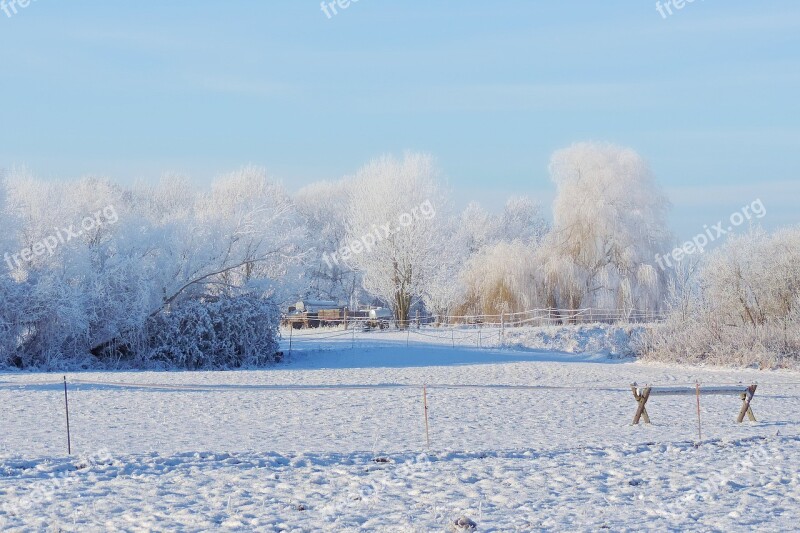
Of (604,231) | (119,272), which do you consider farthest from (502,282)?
(119,272)

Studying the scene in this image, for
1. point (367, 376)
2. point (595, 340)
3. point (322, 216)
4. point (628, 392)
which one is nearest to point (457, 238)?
point (595, 340)

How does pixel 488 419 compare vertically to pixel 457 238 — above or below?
below

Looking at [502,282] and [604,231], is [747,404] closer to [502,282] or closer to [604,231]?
[502,282]

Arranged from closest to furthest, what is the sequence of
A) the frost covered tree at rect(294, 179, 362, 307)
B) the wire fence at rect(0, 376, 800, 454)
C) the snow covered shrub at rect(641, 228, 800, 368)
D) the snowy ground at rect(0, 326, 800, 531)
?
1. the snowy ground at rect(0, 326, 800, 531)
2. the wire fence at rect(0, 376, 800, 454)
3. the snow covered shrub at rect(641, 228, 800, 368)
4. the frost covered tree at rect(294, 179, 362, 307)

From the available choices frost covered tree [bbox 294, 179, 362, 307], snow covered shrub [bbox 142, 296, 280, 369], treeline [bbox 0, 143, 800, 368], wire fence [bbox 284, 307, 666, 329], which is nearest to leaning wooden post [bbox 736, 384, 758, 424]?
treeline [bbox 0, 143, 800, 368]

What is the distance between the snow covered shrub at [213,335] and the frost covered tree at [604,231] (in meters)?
19.4

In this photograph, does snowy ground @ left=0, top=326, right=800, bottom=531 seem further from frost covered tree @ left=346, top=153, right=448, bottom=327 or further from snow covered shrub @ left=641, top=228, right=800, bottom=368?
frost covered tree @ left=346, top=153, right=448, bottom=327

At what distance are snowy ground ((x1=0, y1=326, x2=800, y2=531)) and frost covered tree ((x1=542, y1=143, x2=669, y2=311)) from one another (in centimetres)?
2293

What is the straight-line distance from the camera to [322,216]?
252 feet

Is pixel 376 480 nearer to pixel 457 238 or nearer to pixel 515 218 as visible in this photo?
pixel 457 238

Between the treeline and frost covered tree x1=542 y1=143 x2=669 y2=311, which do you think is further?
frost covered tree x1=542 y1=143 x2=669 y2=311

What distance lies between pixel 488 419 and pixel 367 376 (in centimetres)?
955

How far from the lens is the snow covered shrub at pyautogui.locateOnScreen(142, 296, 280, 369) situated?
32125mm

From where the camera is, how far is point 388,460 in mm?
12688
